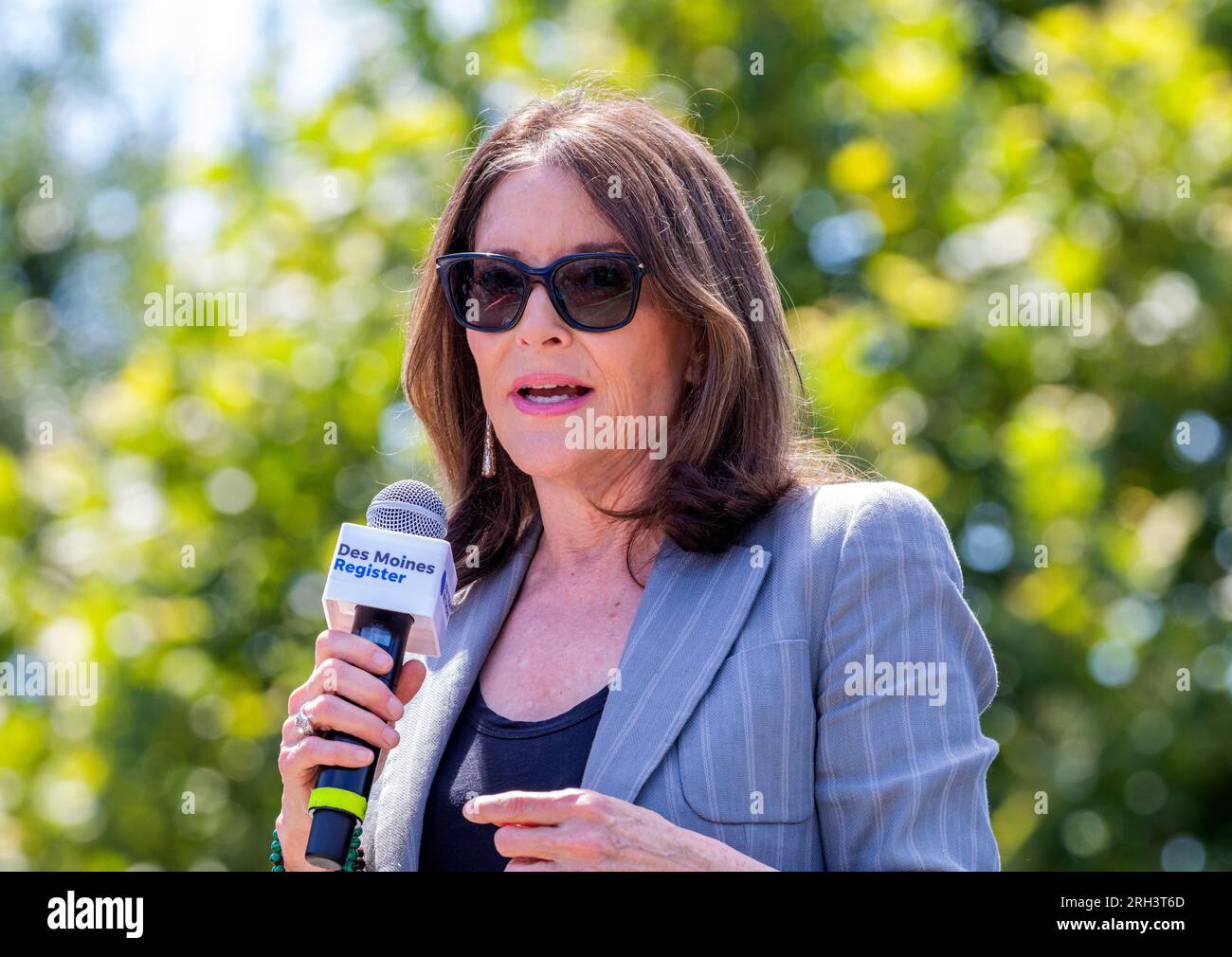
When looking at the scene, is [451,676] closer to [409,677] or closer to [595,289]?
[409,677]

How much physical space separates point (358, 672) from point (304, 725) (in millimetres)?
168

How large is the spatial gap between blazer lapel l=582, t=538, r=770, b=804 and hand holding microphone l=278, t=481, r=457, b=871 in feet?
1.01

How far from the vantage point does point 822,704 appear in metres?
2.40

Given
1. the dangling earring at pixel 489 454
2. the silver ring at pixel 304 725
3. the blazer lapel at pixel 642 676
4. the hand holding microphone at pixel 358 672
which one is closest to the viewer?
the hand holding microphone at pixel 358 672

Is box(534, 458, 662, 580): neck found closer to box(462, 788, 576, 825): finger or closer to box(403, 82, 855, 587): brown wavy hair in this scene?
box(403, 82, 855, 587): brown wavy hair

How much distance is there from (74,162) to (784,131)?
50.7 feet

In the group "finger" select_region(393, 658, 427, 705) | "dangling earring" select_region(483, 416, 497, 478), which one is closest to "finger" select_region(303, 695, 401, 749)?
"finger" select_region(393, 658, 427, 705)

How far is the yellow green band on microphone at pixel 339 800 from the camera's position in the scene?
7.08 feet

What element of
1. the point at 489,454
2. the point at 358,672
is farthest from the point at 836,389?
the point at 358,672

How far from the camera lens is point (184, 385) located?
7.04m

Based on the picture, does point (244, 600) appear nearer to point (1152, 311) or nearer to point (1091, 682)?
point (1091, 682)

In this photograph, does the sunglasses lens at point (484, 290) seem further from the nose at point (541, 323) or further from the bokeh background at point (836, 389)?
the bokeh background at point (836, 389)

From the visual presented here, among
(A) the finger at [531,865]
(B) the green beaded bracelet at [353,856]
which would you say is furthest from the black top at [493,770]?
(A) the finger at [531,865]

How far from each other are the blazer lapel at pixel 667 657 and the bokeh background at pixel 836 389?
3.24 meters
